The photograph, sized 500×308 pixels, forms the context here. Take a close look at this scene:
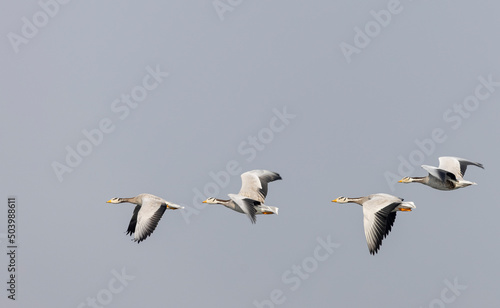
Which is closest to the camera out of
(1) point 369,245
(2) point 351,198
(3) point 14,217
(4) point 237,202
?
(1) point 369,245

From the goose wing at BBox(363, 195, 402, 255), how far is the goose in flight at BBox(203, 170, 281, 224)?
6873 mm

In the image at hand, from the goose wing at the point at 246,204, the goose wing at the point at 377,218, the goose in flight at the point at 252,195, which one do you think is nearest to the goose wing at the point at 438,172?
the goose wing at the point at 377,218

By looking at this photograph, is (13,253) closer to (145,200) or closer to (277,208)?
(145,200)

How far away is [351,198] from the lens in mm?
58062

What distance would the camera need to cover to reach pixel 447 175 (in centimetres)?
5703

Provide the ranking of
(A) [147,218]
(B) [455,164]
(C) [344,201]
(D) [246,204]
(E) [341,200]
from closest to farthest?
(D) [246,204] → (A) [147,218] → (C) [344,201] → (E) [341,200] → (B) [455,164]

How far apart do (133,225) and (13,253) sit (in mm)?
10128

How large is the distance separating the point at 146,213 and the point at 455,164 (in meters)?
20.4

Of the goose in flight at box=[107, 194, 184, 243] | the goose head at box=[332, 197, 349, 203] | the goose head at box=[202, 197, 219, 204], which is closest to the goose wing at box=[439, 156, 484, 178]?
the goose head at box=[332, 197, 349, 203]

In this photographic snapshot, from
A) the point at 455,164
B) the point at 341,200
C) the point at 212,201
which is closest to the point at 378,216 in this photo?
the point at 341,200

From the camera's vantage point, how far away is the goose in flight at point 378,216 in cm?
5053

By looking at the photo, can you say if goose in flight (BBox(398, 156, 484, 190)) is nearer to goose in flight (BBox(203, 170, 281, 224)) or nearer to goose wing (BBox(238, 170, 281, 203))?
goose wing (BBox(238, 170, 281, 203))

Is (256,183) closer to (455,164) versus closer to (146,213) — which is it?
(146,213)

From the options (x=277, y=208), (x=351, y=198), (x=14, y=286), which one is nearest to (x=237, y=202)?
(x=277, y=208)
